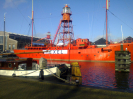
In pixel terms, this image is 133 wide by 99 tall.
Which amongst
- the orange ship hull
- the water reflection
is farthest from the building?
the water reflection

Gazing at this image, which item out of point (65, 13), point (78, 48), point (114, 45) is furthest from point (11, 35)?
point (114, 45)

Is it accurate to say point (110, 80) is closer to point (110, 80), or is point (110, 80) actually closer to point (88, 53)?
point (110, 80)

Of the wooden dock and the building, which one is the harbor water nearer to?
the wooden dock

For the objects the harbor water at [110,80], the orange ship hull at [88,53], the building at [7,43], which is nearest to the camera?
the harbor water at [110,80]

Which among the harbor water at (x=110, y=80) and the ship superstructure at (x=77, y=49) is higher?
the ship superstructure at (x=77, y=49)

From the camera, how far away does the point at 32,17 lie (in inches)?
1671

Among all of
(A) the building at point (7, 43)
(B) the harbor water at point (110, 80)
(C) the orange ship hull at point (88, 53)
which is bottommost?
(B) the harbor water at point (110, 80)

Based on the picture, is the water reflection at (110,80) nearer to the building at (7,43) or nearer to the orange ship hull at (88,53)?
the orange ship hull at (88,53)

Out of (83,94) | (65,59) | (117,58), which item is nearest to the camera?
(83,94)

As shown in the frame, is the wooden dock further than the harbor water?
No

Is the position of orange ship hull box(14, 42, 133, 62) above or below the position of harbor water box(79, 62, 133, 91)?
above

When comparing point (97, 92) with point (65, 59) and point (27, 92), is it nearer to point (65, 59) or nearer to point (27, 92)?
point (27, 92)

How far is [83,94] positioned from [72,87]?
1.06 metres

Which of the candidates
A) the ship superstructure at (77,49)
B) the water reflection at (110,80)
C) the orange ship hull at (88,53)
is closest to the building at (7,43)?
the ship superstructure at (77,49)
